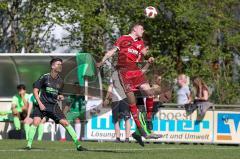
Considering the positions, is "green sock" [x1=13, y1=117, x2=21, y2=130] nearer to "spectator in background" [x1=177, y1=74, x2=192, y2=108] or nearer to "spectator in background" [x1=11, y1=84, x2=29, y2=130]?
"spectator in background" [x1=11, y1=84, x2=29, y2=130]

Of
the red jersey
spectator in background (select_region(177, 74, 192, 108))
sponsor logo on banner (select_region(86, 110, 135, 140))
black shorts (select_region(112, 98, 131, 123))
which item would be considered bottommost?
sponsor logo on banner (select_region(86, 110, 135, 140))

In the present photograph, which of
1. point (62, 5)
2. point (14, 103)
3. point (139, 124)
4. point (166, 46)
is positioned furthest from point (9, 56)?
point (139, 124)

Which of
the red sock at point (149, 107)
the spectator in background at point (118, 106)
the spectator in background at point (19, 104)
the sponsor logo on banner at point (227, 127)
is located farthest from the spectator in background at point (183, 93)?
the red sock at point (149, 107)

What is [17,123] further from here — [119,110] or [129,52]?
[129,52]

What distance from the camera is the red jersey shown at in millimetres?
16703

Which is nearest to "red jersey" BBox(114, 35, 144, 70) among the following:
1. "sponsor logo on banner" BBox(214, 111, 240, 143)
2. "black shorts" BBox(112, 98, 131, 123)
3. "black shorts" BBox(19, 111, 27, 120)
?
"black shorts" BBox(112, 98, 131, 123)

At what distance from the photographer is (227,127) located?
24.0 metres

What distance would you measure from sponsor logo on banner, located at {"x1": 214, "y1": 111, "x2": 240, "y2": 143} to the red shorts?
7.44m

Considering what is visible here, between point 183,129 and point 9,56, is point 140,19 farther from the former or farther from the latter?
point 183,129

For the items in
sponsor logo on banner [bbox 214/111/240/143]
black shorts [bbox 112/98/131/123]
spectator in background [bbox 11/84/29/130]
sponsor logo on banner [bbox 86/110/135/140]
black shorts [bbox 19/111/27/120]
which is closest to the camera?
black shorts [bbox 112/98/131/123]

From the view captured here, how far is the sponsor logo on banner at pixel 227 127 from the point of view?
23844mm

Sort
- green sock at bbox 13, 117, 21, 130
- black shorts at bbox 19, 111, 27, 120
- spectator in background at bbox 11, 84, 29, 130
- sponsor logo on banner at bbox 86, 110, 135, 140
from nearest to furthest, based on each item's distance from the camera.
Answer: sponsor logo on banner at bbox 86, 110, 135, 140 → green sock at bbox 13, 117, 21, 130 → spectator in background at bbox 11, 84, 29, 130 → black shorts at bbox 19, 111, 27, 120

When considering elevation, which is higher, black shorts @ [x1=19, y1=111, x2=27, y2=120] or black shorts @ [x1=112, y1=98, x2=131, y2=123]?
black shorts @ [x1=112, y1=98, x2=131, y2=123]

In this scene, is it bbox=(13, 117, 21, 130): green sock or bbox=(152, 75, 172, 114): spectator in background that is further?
bbox=(13, 117, 21, 130): green sock
